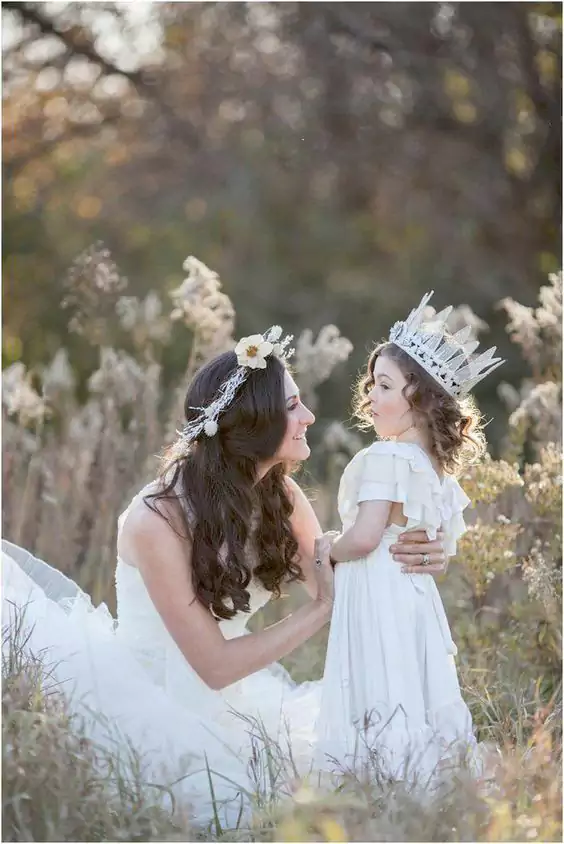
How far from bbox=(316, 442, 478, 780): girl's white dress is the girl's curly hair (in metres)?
0.15

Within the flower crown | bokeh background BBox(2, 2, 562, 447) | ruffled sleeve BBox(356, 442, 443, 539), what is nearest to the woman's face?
the flower crown

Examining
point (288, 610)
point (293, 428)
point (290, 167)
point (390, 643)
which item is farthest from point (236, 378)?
point (290, 167)

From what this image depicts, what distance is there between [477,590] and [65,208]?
7685mm

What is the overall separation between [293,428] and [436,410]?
455 mm

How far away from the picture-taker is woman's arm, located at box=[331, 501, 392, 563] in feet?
10.5

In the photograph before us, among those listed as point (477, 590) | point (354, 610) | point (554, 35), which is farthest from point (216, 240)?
point (354, 610)

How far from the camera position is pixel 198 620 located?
3.31 metres

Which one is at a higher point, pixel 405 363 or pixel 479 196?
pixel 479 196

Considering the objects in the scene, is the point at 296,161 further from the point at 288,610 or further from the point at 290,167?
the point at 288,610

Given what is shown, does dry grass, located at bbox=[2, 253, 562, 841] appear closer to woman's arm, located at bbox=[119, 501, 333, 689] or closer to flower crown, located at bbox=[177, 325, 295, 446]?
woman's arm, located at bbox=[119, 501, 333, 689]

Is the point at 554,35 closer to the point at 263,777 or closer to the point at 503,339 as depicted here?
the point at 503,339

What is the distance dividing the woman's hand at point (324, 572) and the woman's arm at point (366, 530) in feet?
0.42

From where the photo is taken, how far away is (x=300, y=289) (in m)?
11.5

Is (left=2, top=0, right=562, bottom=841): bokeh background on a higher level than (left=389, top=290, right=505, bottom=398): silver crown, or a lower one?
higher
